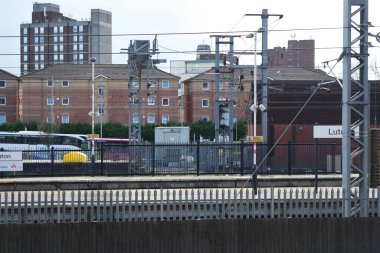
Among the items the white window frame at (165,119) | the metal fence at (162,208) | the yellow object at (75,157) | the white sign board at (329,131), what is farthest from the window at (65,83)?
the metal fence at (162,208)

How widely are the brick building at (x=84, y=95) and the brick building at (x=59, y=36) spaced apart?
52.2 metres

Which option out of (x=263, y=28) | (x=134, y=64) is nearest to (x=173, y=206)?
(x=263, y=28)

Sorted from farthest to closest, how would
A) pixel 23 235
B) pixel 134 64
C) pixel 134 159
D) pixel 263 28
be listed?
pixel 134 64 → pixel 263 28 → pixel 134 159 → pixel 23 235

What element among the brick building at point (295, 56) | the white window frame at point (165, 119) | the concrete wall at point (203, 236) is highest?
the brick building at point (295, 56)

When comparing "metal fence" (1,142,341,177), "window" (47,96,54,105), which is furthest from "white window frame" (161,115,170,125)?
"metal fence" (1,142,341,177)

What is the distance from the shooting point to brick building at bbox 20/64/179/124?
8244 centimetres

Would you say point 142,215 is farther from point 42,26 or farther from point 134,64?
point 42,26

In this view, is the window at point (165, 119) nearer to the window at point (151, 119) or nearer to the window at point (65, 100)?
the window at point (151, 119)

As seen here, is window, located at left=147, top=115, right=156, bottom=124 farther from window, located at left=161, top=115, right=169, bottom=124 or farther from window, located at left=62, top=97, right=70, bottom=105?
window, located at left=62, top=97, right=70, bottom=105

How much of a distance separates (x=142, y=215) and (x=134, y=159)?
15.1 meters

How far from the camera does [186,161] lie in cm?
3031

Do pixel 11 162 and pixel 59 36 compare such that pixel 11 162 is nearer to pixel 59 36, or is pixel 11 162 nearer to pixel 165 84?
pixel 165 84

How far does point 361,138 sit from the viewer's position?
1611 centimetres

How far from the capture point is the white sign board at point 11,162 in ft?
89.3
